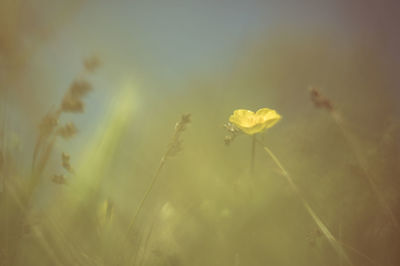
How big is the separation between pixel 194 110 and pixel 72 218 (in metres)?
1.78

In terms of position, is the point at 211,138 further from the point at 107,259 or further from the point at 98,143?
the point at 107,259

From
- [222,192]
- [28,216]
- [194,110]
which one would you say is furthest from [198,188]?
[194,110]

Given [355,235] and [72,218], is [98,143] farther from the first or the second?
[355,235]

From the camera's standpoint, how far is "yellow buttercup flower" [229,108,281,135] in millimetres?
1057

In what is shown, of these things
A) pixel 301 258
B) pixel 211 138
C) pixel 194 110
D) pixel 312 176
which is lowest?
pixel 301 258

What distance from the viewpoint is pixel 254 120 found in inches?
45.2

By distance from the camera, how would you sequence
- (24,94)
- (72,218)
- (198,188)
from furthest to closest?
(198,188)
(24,94)
(72,218)

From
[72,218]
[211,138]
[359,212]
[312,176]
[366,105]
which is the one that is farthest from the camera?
[211,138]

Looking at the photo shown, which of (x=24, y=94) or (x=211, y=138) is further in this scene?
(x=211, y=138)

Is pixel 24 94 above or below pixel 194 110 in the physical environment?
below

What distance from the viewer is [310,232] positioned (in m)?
0.98

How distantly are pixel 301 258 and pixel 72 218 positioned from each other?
2.64 ft

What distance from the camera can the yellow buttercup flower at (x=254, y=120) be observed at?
106cm

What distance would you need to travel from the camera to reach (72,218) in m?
0.89
